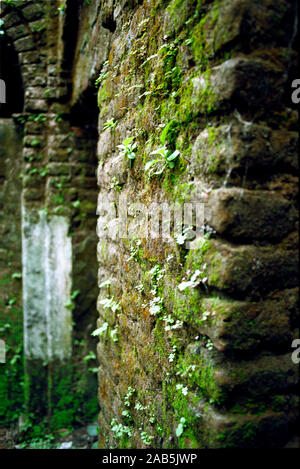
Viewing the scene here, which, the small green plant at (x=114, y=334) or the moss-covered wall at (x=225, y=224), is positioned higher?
the moss-covered wall at (x=225, y=224)

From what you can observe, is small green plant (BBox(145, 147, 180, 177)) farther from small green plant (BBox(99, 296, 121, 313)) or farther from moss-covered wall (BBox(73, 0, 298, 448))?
small green plant (BBox(99, 296, 121, 313))

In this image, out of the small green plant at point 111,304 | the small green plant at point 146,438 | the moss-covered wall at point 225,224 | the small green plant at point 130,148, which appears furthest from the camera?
the small green plant at point 111,304

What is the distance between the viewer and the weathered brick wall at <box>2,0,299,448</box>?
1002 millimetres

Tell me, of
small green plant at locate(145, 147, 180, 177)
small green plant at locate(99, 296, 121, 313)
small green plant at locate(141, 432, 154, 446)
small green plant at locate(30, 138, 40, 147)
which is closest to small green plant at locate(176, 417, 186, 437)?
small green plant at locate(141, 432, 154, 446)

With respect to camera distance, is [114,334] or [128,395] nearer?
[128,395]

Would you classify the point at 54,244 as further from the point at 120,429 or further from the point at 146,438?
the point at 146,438

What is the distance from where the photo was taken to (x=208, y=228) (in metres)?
1.10

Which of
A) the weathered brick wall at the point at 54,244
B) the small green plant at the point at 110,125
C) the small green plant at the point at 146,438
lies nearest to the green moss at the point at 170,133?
the small green plant at the point at 110,125

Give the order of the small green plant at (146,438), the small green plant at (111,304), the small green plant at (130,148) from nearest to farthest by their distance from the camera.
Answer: the small green plant at (146,438), the small green plant at (130,148), the small green plant at (111,304)

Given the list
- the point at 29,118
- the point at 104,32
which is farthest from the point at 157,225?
the point at 29,118

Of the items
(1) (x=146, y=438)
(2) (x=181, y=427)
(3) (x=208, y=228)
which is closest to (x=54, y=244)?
(1) (x=146, y=438)

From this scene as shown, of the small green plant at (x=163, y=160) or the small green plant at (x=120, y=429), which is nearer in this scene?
the small green plant at (x=163, y=160)

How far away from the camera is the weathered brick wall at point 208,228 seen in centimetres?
100

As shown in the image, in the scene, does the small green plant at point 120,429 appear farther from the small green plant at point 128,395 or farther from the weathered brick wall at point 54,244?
the weathered brick wall at point 54,244
